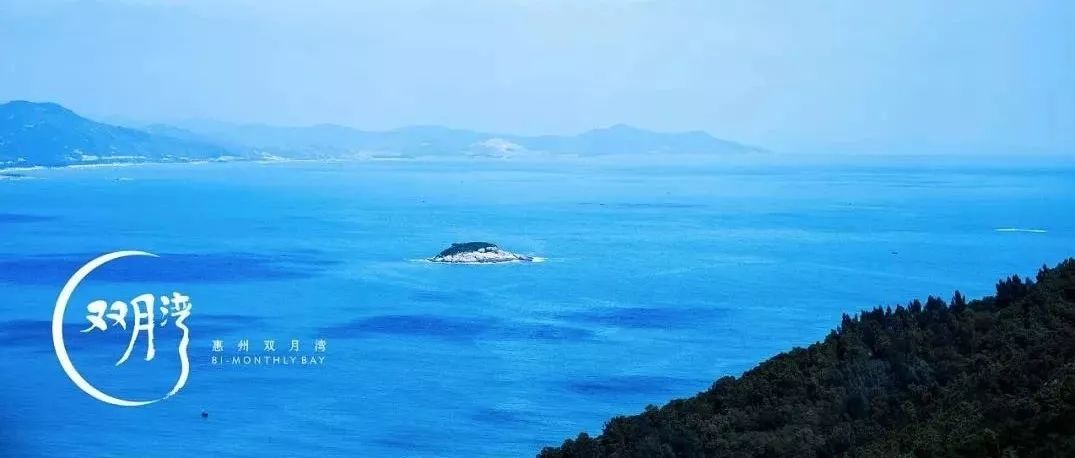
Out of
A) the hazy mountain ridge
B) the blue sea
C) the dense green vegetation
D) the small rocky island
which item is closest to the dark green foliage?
the small rocky island

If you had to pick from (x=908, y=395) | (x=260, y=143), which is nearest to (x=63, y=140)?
(x=260, y=143)

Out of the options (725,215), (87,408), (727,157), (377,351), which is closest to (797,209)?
(725,215)

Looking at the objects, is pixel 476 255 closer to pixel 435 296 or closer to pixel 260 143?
pixel 435 296

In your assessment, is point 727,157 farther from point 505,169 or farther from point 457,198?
point 457,198

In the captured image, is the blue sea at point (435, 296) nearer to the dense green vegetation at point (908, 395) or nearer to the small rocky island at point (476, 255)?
the small rocky island at point (476, 255)

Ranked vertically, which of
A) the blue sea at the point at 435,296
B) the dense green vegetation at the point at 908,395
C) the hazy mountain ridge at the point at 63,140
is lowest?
the blue sea at the point at 435,296

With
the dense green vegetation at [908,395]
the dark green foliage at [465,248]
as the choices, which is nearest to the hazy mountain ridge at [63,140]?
the dark green foliage at [465,248]
